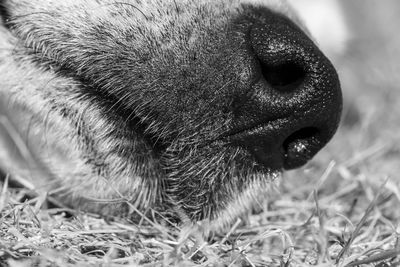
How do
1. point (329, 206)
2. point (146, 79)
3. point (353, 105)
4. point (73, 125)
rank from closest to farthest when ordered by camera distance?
point (146, 79)
point (73, 125)
point (329, 206)
point (353, 105)

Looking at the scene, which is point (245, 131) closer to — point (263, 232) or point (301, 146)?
point (301, 146)

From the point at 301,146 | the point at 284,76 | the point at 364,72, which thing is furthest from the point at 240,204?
the point at 364,72

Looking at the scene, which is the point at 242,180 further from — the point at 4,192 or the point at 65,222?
the point at 4,192

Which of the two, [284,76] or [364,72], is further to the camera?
[364,72]

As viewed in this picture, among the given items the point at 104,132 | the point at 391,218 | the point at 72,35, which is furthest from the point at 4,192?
the point at 391,218

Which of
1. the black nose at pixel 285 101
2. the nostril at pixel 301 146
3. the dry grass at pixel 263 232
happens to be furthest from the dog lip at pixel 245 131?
the dry grass at pixel 263 232

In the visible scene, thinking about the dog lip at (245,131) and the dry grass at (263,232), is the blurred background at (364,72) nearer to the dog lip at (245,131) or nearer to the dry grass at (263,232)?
the dry grass at (263,232)
